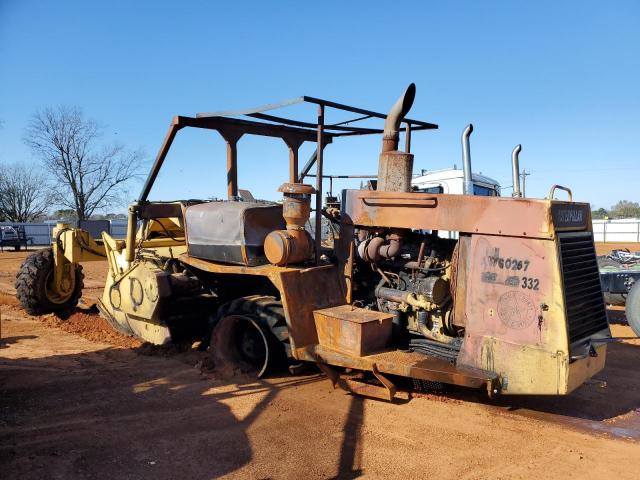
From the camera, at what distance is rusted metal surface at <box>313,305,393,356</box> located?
4613mm

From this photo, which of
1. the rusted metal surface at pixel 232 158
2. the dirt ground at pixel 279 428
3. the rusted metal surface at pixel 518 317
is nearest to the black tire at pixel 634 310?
the dirt ground at pixel 279 428

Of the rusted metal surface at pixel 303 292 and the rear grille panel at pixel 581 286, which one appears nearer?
the rear grille panel at pixel 581 286

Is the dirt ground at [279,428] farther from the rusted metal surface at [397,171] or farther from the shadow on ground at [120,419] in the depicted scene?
the rusted metal surface at [397,171]

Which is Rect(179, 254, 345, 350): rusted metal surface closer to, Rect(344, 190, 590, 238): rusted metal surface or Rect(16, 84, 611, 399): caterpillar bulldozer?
Rect(16, 84, 611, 399): caterpillar bulldozer

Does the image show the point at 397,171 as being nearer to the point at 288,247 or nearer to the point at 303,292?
the point at 288,247

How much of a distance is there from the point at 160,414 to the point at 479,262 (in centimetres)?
296

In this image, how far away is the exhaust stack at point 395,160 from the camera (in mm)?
4945

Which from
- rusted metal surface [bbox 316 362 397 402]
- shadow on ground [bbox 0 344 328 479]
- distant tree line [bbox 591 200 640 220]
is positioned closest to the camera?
shadow on ground [bbox 0 344 328 479]

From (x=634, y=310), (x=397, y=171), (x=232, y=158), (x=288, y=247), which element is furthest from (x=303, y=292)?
(x=634, y=310)

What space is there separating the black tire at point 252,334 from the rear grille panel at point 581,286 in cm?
242

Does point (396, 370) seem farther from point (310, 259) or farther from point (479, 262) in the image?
point (310, 259)

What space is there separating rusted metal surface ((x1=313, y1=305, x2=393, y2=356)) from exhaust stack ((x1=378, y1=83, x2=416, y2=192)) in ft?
3.96

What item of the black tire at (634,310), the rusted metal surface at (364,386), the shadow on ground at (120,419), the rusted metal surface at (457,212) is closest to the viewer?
the shadow on ground at (120,419)

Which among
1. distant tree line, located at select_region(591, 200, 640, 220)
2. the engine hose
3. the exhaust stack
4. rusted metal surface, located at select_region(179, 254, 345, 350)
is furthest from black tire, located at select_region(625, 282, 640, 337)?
distant tree line, located at select_region(591, 200, 640, 220)
